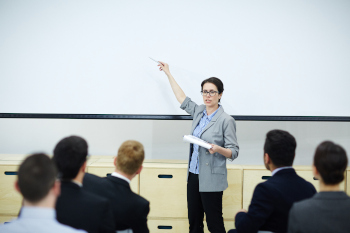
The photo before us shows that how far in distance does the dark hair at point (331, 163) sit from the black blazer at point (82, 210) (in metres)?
0.81

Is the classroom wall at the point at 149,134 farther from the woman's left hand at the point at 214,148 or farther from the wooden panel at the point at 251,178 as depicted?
the woman's left hand at the point at 214,148

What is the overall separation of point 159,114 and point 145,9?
873 millimetres

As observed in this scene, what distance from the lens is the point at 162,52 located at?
8.13 ft

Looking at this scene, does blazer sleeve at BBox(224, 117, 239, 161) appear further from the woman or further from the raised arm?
the raised arm

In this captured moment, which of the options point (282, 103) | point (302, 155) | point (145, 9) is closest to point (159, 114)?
point (145, 9)

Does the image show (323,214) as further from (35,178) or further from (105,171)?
(105,171)

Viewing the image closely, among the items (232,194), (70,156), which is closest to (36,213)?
(70,156)

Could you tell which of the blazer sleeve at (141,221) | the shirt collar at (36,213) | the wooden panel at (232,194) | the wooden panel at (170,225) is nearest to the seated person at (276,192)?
the blazer sleeve at (141,221)

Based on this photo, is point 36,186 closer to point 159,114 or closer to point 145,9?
point 159,114

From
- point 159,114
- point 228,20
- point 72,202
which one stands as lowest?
point 72,202

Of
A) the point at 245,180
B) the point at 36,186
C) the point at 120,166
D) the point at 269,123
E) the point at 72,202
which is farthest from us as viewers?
the point at 269,123

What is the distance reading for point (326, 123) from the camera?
2828 mm

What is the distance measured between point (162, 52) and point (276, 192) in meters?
1.56

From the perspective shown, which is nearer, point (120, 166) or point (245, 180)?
point (120, 166)
